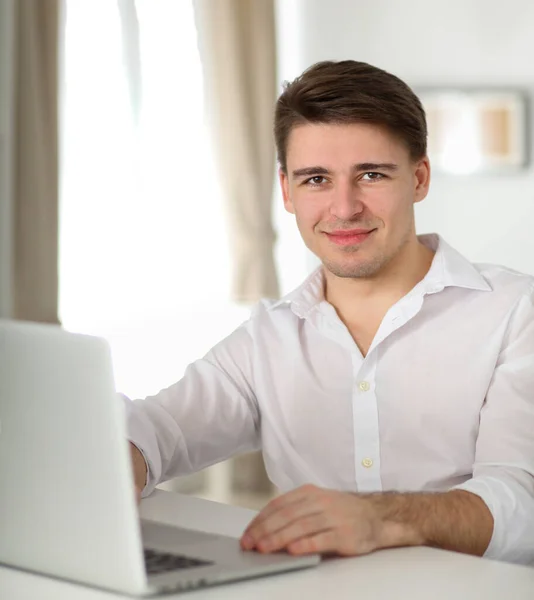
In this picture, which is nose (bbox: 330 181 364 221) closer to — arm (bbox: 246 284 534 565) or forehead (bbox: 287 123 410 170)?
forehead (bbox: 287 123 410 170)

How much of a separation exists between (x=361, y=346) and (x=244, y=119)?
2.87 meters

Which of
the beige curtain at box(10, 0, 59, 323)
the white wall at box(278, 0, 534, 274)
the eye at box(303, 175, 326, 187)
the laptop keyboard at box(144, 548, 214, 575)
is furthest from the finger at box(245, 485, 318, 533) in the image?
the white wall at box(278, 0, 534, 274)

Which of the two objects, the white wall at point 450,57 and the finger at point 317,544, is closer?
the finger at point 317,544

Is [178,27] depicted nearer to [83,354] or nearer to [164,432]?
[164,432]

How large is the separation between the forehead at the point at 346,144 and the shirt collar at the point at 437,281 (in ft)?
0.72

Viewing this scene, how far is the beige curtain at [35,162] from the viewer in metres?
3.87

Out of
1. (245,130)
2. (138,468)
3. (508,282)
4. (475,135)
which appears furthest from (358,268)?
(475,135)

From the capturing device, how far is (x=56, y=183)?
13.1 ft

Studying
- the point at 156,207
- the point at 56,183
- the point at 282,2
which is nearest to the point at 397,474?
the point at 56,183

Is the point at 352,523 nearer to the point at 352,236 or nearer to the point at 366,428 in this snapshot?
the point at 366,428

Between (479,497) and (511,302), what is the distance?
555mm

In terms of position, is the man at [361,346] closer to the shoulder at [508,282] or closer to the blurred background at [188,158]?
the shoulder at [508,282]

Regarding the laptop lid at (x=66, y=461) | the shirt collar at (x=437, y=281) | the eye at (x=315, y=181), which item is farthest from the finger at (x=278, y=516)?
the eye at (x=315, y=181)

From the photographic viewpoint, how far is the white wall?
17.1 feet
